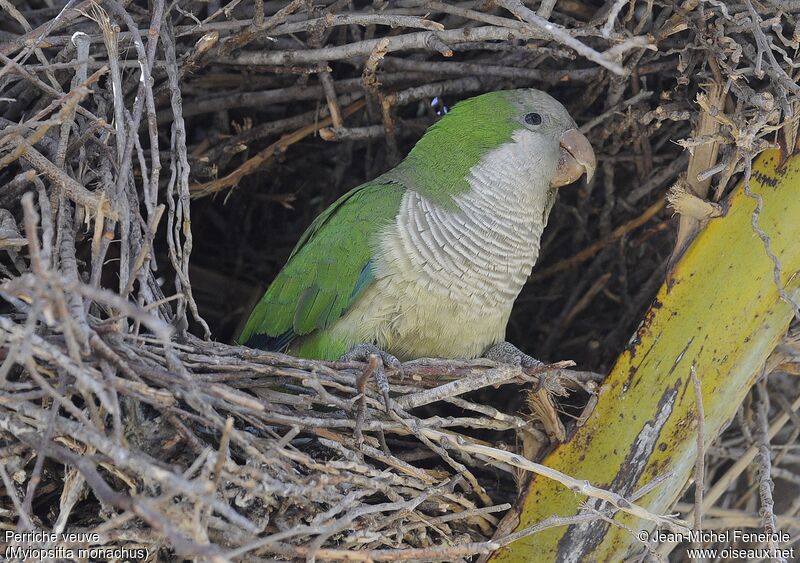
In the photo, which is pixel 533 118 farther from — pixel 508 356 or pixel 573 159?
pixel 508 356

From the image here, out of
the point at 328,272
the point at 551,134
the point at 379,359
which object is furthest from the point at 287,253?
the point at 379,359

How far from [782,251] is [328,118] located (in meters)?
2.30

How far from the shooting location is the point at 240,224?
17.1 feet

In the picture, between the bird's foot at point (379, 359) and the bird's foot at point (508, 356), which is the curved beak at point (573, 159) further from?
the bird's foot at point (379, 359)

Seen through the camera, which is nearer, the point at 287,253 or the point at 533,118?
the point at 533,118

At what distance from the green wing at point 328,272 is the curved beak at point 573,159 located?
771mm

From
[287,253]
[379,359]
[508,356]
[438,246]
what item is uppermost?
[438,246]

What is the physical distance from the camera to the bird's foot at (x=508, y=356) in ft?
12.2

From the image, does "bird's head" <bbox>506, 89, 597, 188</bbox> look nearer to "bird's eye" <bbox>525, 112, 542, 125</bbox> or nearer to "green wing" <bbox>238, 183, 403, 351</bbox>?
"bird's eye" <bbox>525, 112, 542, 125</bbox>

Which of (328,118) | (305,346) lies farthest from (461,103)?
(305,346)

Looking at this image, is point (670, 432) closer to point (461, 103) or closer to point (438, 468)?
point (438, 468)

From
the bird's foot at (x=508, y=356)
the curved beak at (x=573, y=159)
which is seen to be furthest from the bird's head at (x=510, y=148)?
the bird's foot at (x=508, y=356)

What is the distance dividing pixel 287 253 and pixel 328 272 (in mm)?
1634

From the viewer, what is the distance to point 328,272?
3.65 m
